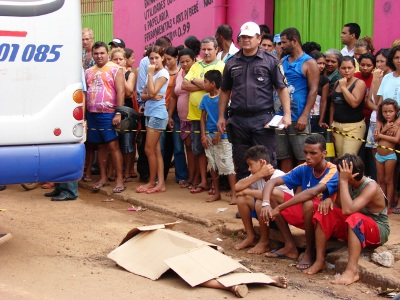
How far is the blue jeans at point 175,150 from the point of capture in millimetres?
11349

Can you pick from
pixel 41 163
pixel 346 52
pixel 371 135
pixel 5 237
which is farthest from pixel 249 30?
pixel 5 237

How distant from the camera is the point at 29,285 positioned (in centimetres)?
648

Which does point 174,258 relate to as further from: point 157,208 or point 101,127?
point 101,127

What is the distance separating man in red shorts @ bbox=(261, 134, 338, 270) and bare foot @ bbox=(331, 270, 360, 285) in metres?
0.55

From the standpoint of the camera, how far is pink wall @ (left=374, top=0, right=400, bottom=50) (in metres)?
10.6

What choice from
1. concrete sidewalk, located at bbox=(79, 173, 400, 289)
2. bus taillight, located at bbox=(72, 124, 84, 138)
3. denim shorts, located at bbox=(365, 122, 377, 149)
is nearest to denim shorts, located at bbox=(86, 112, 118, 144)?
concrete sidewalk, located at bbox=(79, 173, 400, 289)

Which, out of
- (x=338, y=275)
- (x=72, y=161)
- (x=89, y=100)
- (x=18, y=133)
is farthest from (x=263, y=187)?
(x=89, y=100)

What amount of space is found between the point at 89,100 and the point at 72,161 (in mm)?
3541

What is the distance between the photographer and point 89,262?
7320 millimetres

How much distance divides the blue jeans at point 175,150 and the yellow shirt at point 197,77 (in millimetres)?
788

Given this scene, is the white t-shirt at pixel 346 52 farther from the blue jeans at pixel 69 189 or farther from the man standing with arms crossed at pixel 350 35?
the blue jeans at pixel 69 189

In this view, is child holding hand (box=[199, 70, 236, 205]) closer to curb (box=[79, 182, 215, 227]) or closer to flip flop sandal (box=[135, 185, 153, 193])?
curb (box=[79, 182, 215, 227])

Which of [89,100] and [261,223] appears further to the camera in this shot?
[89,100]

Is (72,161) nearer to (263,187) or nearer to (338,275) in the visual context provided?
(263,187)
